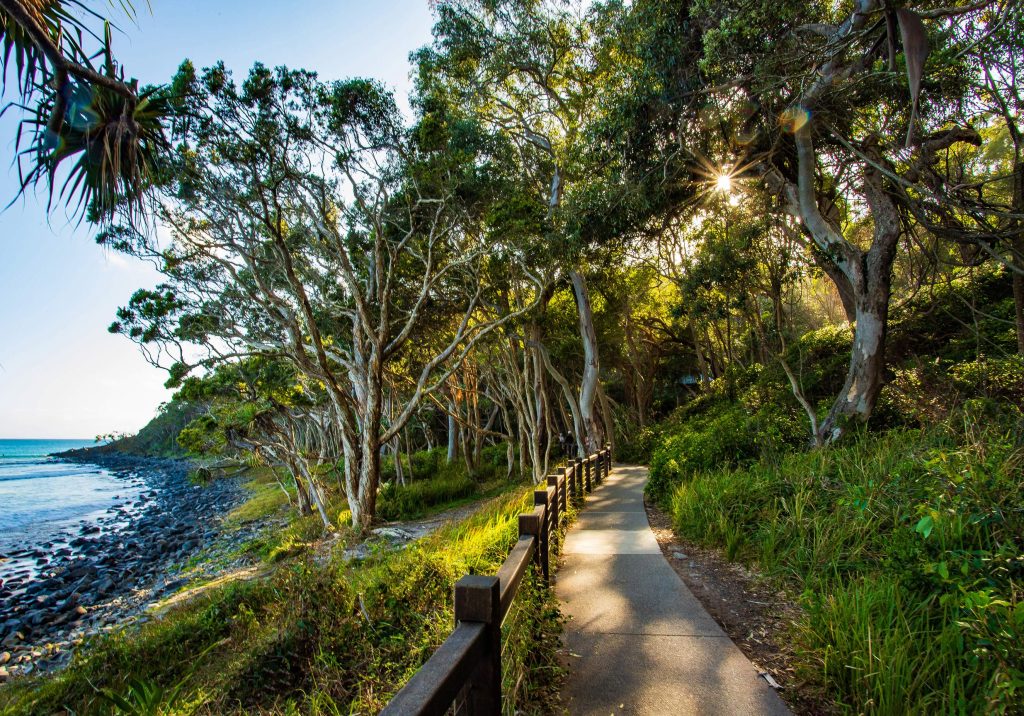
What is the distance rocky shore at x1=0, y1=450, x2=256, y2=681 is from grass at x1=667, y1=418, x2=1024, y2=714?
1134cm

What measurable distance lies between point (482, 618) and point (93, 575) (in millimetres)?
17403

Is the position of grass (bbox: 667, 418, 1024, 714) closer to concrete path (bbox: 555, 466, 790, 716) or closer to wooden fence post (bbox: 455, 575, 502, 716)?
concrete path (bbox: 555, 466, 790, 716)

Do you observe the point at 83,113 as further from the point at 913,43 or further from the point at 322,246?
the point at 322,246

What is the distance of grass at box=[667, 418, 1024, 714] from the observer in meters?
2.55

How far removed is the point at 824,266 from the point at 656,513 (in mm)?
6171

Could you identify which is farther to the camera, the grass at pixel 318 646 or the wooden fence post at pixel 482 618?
the grass at pixel 318 646

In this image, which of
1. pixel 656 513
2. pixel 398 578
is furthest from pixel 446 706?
pixel 656 513

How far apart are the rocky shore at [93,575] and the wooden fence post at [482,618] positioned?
10.0 metres

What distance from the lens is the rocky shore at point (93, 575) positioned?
9328mm

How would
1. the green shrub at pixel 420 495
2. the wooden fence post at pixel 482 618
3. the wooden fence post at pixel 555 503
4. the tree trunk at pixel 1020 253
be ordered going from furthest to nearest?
1. the green shrub at pixel 420 495
2. the tree trunk at pixel 1020 253
3. the wooden fence post at pixel 555 503
4. the wooden fence post at pixel 482 618

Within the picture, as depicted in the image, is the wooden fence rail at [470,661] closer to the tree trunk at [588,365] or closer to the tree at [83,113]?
the tree at [83,113]

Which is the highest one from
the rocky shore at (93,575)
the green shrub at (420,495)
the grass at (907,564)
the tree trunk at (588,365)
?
the tree trunk at (588,365)

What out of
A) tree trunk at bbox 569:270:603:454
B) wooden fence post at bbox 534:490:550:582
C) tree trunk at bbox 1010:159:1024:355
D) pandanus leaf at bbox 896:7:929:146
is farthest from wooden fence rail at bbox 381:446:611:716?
tree trunk at bbox 569:270:603:454

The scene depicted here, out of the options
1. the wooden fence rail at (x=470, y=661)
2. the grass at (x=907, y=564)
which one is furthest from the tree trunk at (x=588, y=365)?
the wooden fence rail at (x=470, y=661)
